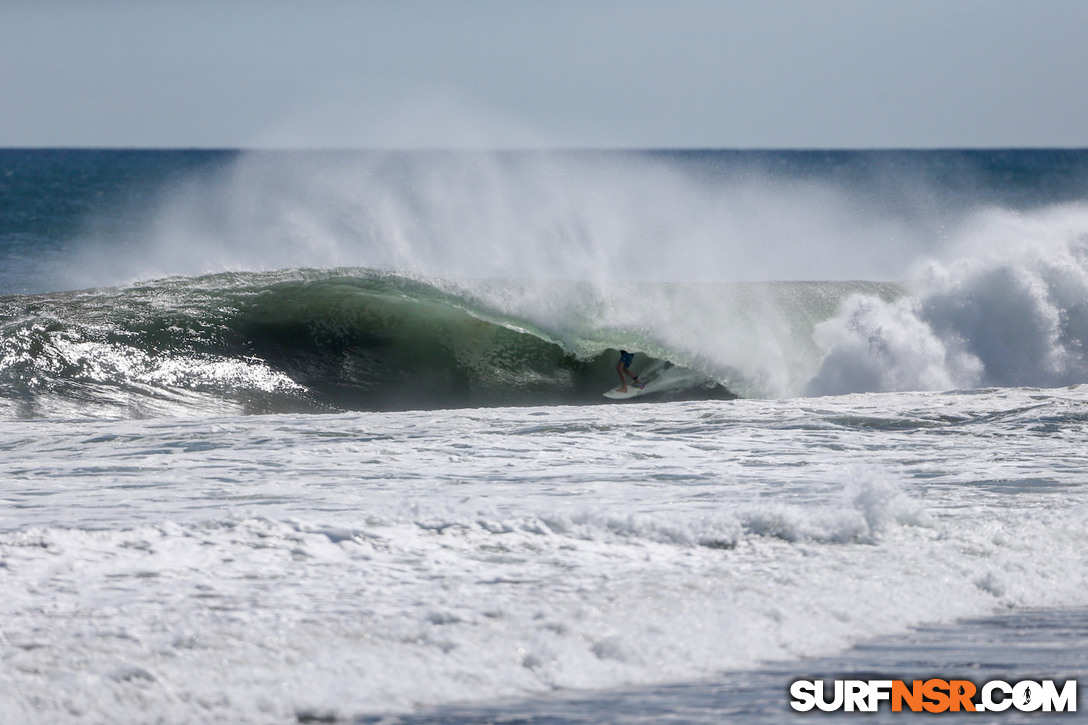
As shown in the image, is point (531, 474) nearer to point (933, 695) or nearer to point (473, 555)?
point (473, 555)

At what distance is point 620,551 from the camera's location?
4.76 m

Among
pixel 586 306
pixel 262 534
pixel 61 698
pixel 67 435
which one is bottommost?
pixel 61 698

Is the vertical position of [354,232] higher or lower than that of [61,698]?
higher

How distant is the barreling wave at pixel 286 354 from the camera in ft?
32.9

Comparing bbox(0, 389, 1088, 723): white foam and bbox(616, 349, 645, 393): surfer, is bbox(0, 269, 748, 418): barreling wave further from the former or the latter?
bbox(0, 389, 1088, 723): white foam

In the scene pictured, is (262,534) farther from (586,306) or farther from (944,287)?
(944,287)

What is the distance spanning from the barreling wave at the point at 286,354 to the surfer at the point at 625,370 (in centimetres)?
12

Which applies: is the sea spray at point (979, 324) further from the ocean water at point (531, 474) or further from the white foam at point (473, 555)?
the white foam at point (473, 555)

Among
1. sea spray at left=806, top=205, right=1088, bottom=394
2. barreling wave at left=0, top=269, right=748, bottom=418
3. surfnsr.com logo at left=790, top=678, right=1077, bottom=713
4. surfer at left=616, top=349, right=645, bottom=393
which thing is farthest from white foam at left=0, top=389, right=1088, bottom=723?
sea spray at left=806, top=205, right=1088, bottom=394

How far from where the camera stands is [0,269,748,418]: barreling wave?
10.0 metres

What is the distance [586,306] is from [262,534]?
829 centimetres

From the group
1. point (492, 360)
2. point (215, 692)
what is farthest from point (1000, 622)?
point (492, 360)

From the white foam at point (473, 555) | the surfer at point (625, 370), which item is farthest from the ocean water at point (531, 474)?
the surfer at point (625, 370)

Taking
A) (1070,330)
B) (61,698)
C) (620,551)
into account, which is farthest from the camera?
(1070,330)
